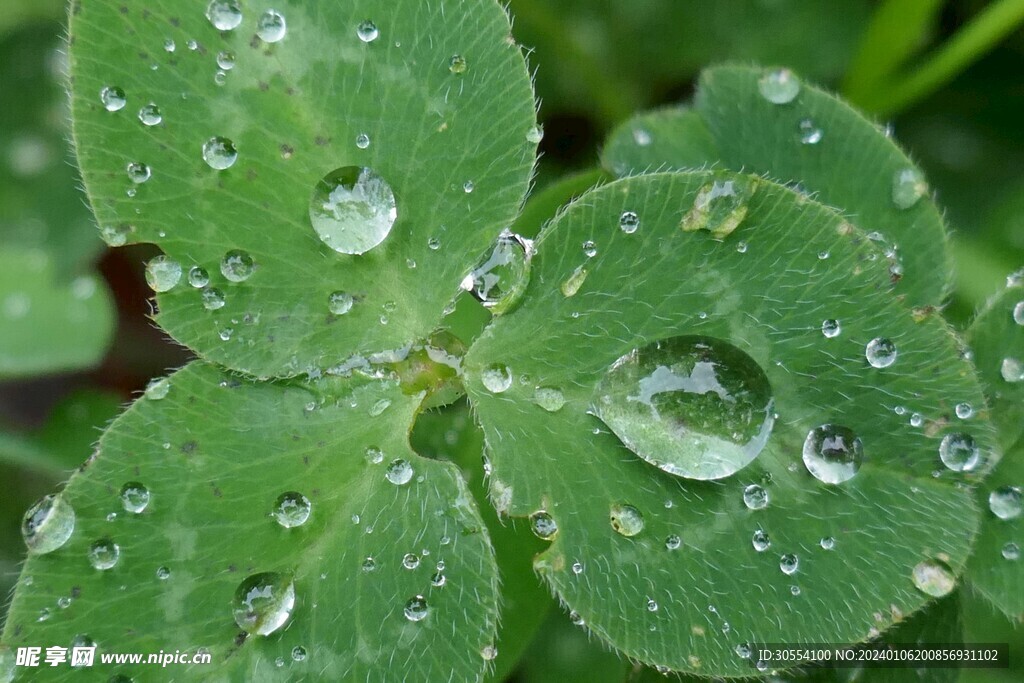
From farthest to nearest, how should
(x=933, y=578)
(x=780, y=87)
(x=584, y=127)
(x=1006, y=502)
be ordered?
(x=584, y=127), (x=780, y=87), (x=1006, y=502), (x=933, y=578)

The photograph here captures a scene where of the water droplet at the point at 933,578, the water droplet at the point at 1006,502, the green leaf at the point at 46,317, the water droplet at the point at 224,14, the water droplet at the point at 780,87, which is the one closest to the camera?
the water droplet at the point at 933,578

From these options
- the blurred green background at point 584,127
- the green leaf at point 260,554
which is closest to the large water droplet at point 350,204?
the green leaf at point 260,554

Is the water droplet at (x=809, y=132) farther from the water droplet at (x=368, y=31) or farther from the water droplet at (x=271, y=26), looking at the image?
the water droplet at (x=271, y=26)

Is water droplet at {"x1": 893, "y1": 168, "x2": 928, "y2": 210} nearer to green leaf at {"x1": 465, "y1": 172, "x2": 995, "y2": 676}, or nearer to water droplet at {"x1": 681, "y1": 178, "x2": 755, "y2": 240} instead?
green leaf at {"x1": 465, "y1": 172, "x2": 995, "y2": 676}

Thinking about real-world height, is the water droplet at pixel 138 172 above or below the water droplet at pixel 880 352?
below

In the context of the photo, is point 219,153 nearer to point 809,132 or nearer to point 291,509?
point 291,509

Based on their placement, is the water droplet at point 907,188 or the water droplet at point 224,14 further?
the water droplet at point 907,188

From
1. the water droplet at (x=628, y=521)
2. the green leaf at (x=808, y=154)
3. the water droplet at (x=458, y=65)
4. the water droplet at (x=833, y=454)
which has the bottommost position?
the water droplet at (x=628, y=521)

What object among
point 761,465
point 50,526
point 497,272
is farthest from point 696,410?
point 50,526
